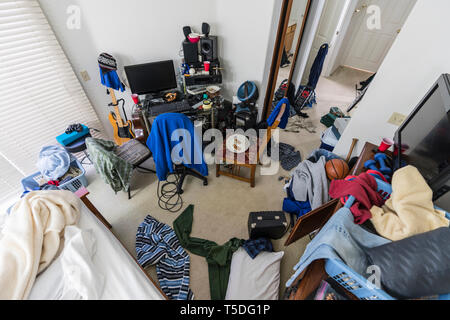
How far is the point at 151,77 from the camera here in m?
2.50

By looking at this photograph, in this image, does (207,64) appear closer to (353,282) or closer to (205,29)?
(205,29)

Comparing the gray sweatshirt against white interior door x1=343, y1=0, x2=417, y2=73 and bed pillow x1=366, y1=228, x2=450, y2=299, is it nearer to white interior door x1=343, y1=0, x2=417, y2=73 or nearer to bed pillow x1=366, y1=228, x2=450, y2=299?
bed pillow x1=366, y1=228, x2=450, y2=299

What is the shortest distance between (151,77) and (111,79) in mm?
477

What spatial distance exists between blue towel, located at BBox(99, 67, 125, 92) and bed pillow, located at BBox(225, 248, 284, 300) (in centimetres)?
234

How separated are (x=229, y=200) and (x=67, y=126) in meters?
2.20

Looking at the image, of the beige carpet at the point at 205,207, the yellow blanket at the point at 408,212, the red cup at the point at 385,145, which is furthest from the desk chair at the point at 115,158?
the red cup at the point at 385,145

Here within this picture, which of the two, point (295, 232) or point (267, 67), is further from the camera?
point (267, 67)

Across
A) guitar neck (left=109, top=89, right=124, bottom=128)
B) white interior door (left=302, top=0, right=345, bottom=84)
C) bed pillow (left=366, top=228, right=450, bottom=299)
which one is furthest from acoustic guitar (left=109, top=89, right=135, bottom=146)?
white interior door (left=302, top=0, right=345, bottom=84)

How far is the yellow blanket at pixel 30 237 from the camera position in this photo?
3.29ft

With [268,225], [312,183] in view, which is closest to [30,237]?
[268,225]

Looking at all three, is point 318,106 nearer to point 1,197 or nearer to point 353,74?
point 353,74

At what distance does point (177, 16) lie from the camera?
2479mm

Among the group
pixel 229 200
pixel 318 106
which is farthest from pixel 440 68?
pixel 318 106

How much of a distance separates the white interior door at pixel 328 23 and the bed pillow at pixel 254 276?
3.83m
